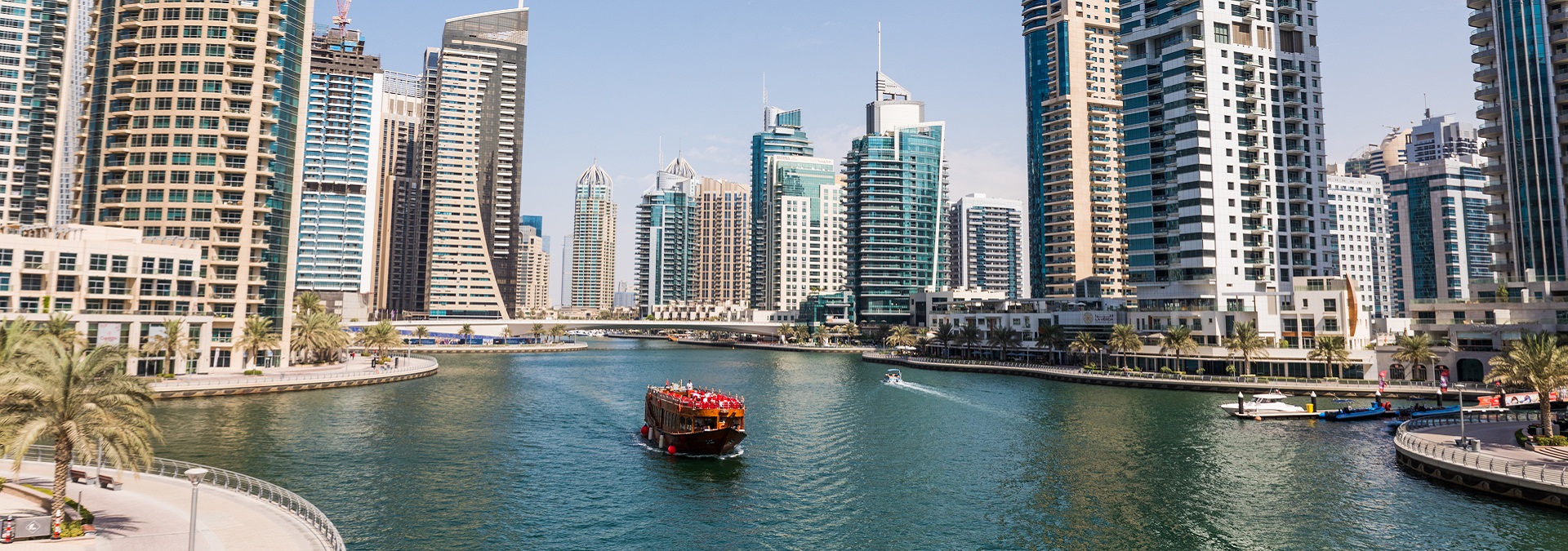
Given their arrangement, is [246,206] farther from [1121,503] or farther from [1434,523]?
[1434,523]

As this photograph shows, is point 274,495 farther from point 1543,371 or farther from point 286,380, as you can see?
point 1543,371

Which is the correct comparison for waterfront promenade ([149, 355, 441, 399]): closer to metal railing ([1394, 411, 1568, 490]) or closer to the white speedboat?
metal railing ([1394, 411, 1568, 490])

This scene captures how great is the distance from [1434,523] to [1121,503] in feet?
52.0

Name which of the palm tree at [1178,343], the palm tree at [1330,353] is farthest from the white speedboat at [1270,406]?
the palm tree at [1178,343]

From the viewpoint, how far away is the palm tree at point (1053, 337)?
156 metres

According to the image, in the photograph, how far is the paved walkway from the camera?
3359 centimetres

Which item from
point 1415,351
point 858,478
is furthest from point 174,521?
point 1415,351

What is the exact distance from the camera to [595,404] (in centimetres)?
10431

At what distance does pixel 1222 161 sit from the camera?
135 meters

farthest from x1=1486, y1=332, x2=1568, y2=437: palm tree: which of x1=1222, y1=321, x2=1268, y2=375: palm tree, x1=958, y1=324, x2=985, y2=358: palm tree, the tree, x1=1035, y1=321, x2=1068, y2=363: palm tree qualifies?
the tree

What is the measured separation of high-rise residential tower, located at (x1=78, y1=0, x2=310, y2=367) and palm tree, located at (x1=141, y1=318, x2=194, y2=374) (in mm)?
12168

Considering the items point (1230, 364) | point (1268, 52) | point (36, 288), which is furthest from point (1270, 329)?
point (36, 288)

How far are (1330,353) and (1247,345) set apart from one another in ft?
31.4

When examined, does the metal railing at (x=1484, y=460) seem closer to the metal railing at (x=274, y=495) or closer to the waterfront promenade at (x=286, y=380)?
the metal railing at (x=274, y=495)
